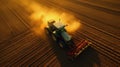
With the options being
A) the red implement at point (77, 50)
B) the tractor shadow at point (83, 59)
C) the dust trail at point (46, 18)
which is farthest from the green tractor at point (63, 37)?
the dust trail at point (46, 18)

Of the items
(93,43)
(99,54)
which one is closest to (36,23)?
(93,43)

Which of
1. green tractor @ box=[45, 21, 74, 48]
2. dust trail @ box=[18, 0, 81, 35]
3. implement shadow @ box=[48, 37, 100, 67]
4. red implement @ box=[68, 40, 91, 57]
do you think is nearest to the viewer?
implement shadow @ box=[48, 37, 100, 67]

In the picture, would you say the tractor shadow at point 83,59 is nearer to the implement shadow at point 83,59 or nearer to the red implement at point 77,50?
the implement shadow at point 83,59

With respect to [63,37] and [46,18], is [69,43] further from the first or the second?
[46,18]

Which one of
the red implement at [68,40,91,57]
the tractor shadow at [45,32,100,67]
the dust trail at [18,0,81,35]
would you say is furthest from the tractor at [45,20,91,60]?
the dust trail at [18,0,81,35]

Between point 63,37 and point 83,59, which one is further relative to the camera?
point 63,37

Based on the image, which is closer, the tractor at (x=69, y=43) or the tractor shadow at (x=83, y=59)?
the tractor shadow at (x=83, y=59)

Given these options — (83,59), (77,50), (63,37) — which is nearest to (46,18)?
(63,37)

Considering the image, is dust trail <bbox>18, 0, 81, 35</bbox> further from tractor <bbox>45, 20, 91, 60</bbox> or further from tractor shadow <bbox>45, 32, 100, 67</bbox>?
tractor shadow <bbox>45, 32, 100, 67</bbox>
